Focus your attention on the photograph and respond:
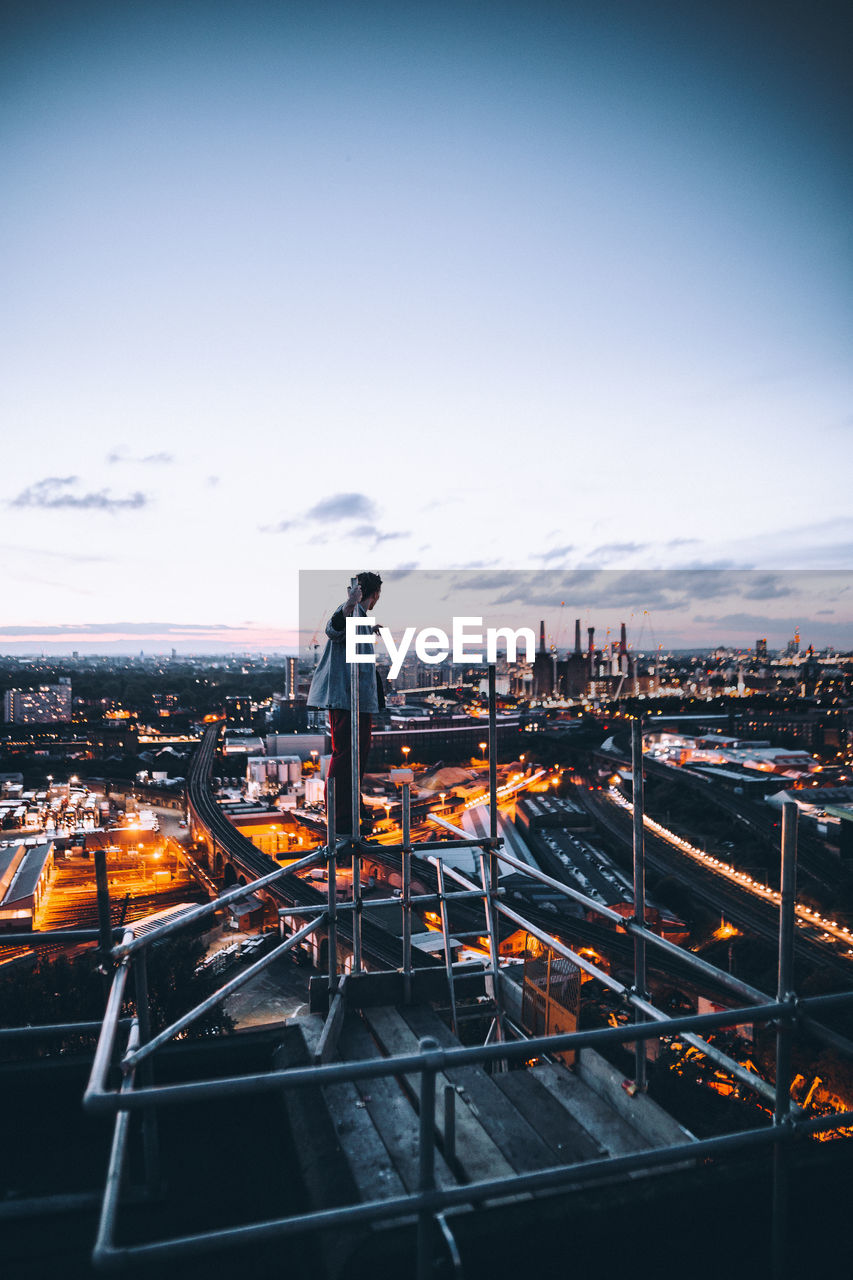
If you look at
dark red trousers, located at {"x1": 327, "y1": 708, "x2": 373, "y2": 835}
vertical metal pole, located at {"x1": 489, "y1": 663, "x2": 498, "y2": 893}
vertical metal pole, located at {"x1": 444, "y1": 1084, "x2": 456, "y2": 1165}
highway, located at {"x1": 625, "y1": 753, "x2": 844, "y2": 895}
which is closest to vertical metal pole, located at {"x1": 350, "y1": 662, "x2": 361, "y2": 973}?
dark red trousers, located at {"x1": 327, "y1": 708, "x2": 373, "y2": 835}

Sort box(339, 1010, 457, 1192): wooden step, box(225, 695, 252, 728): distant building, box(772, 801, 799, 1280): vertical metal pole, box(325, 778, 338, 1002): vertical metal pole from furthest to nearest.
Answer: box(225, 695, 252, 728): distant building
box(325, 778, 338, 1002): vertical metal pole
box(339, 1010, 457, 1192): wooden step
box(772, 801, 799, 1280): vertical metal pole

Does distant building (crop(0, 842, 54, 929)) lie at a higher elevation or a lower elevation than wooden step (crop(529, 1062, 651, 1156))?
lower

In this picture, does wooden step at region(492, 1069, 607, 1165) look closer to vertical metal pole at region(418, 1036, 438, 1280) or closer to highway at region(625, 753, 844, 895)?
vertical metal pole at region(418, 1036, 438, 1280)

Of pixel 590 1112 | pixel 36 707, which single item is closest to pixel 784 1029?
pixel 590 1112

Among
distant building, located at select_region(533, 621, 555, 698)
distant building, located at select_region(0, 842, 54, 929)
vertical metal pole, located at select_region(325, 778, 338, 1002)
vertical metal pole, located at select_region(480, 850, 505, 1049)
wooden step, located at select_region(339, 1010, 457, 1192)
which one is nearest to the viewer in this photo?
wooden step, located at select_region(339, 1010, 457, 1192)

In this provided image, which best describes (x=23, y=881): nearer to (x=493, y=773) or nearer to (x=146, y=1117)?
(x=493, y=773)

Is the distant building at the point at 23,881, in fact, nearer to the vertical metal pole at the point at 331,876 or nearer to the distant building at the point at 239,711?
the vertical metal pole at the point at 331,876

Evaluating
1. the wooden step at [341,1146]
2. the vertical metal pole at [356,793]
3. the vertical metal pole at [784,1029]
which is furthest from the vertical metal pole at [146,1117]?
the vertical metal pole at [784,1029]

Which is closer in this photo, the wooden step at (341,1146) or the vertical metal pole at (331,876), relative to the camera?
the wooden step at (341,1146)
